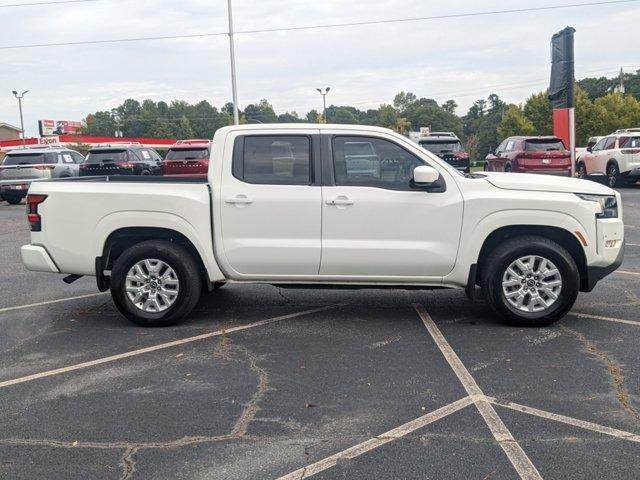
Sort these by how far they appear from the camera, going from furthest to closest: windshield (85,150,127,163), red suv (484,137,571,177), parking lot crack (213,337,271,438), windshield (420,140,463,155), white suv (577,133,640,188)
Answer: windshield (420,140,463,155)
windshield (85,150,127,163)
red suv (484,137,571,177)
white suv (577,133,640,188)
parking lot crack (213,337,271,438)

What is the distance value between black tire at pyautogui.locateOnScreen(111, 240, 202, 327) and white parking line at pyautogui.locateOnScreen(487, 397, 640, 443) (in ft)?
9.94

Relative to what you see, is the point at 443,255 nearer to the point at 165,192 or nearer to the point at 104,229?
the point at 165,192

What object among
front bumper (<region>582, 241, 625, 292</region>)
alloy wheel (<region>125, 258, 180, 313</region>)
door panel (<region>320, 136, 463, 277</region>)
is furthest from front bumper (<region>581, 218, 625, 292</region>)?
alloy wheel (<region>125, 258, 180, 313</region>)

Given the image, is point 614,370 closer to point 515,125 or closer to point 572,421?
point 572,421

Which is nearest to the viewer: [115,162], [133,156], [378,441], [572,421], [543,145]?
[378,441]

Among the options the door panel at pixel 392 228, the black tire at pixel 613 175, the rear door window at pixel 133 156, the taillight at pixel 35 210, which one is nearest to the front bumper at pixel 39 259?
the taillight at pixel 35 210

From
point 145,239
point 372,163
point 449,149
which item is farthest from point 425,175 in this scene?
point 449,149

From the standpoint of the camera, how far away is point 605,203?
6363 millimetres

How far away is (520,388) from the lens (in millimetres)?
4789

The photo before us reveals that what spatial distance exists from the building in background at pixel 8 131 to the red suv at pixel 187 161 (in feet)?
227

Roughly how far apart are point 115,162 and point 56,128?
273 ft

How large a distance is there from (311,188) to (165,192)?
4.41 ft

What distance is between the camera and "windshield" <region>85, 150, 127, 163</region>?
22.0 m

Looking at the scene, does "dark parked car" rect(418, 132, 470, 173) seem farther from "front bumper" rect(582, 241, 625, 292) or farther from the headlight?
"front bumper" rect(582, 241, 625, 292)
